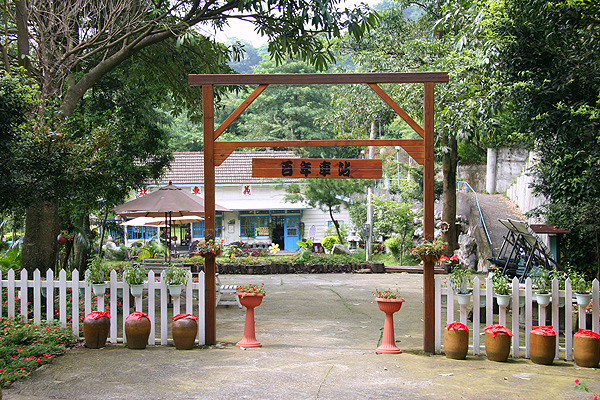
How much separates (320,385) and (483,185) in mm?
27329

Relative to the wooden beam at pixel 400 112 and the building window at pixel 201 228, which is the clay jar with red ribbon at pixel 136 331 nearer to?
the wooden beam at pixel 400 112

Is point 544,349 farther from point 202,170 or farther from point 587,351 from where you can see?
point 202,170

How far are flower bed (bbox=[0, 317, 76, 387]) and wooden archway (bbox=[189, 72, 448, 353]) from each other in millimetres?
1859

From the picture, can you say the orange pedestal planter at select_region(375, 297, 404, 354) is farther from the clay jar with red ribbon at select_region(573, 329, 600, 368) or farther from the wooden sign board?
the clay jar with red ribbon at select_region(573, 329, 600, 368)

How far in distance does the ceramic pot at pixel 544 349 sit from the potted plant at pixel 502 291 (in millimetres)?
517

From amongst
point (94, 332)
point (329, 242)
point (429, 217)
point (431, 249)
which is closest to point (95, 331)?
point (94, 332)

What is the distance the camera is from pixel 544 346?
640 cm

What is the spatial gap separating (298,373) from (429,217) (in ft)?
8.70

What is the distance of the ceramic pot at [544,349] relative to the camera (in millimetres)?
6398

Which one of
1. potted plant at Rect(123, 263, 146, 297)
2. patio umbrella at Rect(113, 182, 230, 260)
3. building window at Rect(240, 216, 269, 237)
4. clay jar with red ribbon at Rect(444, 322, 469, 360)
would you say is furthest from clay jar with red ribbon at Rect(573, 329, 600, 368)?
building window at Rect(240, 216, 269, 237)

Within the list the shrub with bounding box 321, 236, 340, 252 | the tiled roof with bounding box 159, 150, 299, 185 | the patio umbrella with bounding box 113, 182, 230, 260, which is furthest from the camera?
the tiled roof with bounding box 159, 150, 299, 185

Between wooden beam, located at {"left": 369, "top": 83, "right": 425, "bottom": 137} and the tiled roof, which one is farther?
the tiled roof

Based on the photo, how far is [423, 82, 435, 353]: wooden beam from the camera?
6926mm

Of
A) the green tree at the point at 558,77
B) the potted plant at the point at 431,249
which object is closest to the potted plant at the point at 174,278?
the potted plant at the point at 431,249
